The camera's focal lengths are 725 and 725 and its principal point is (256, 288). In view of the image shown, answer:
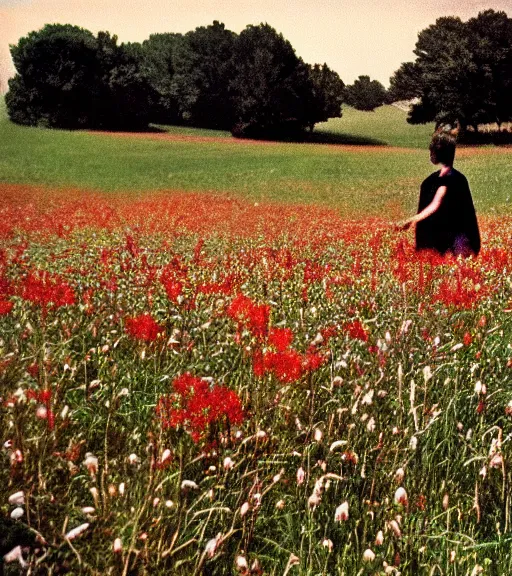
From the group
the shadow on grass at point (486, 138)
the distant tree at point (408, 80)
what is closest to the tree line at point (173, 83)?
the distant tree at point (408, 80)

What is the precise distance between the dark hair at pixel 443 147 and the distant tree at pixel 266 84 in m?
31.5

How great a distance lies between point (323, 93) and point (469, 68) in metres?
13.9

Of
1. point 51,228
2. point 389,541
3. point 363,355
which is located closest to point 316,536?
point 389,541

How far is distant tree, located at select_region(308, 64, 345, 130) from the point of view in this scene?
46.2 meters

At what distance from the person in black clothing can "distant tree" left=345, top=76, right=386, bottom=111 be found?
65.7 metres

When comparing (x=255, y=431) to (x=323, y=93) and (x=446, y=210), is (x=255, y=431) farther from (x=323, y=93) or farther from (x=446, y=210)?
(x=323, y=93)

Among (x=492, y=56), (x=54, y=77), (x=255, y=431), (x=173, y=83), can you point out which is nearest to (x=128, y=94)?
(x=173, y=83)

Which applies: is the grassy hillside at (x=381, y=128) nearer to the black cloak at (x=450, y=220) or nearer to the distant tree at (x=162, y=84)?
the distant tree at (x=162, y=84)

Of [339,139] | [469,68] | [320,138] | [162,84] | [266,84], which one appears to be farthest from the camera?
[339,139]

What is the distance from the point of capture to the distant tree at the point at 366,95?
7075cm

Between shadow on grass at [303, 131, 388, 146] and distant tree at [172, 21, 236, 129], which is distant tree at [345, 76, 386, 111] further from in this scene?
distant tree at [172, 21, 236, 129]

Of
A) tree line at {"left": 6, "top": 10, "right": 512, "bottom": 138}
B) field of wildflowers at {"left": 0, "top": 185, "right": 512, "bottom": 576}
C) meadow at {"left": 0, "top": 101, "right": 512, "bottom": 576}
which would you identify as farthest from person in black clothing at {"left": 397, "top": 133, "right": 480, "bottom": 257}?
tree line at {"left": 6, "top": 10, "right": 512, "bottom": 138}

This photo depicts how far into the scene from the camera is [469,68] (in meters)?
36.2

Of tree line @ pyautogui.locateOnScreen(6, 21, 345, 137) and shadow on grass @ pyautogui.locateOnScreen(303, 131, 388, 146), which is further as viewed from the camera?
shadow on grass @ pyautogui.locateOnScreen(303, 131, 388, 146)
